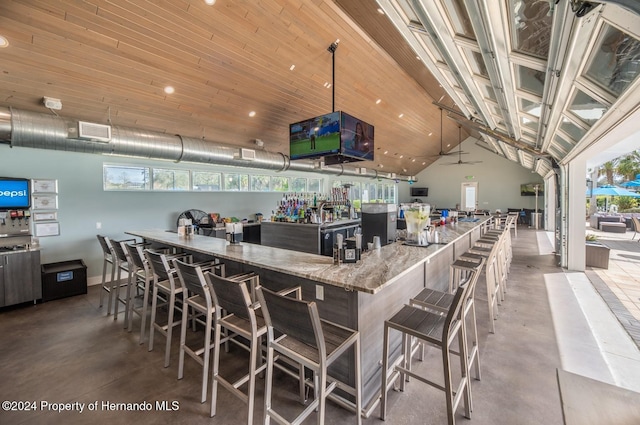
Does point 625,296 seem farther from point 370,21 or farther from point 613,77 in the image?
point 370,21

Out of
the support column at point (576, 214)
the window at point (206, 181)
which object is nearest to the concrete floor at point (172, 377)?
the support column at point (576, 214)

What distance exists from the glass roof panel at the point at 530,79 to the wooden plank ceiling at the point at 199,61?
7.03 feet

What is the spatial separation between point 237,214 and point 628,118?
7078 millimetres

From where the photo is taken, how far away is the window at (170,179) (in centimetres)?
580

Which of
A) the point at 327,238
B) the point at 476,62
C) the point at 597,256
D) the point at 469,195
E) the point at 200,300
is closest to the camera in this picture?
the point at 200,300

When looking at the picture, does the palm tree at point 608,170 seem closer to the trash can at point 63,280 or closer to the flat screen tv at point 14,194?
the trash can at point 63,280

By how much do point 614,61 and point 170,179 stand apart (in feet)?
22.5

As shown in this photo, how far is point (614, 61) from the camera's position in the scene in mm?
2055

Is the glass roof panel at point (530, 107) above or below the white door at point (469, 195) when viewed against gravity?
above

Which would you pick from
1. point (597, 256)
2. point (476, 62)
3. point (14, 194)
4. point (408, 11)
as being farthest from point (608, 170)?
point (14, 194)

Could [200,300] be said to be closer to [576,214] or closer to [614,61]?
[614,61]

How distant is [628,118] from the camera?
2510 millimetres

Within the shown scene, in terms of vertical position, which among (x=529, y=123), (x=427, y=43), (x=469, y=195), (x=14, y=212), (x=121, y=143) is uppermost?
(x=427, y=43)

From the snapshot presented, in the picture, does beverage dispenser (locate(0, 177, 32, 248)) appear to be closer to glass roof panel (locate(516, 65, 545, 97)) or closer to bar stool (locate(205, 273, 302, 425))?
bar stool (locate(205, 273, 302, 425))
